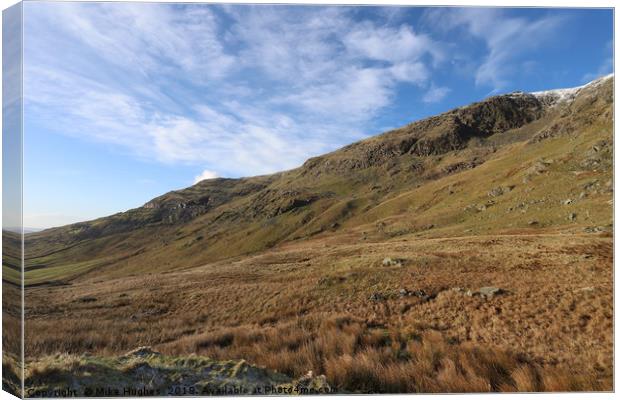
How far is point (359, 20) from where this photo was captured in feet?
32.5

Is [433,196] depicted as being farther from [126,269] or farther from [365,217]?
[126,269]

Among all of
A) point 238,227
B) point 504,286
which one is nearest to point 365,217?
point 238,227

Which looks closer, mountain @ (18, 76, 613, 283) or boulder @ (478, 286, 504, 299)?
boulder @ (478, 286, 504, 299)

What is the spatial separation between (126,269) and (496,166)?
364 ft

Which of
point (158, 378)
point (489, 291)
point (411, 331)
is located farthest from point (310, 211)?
point (158, 378)

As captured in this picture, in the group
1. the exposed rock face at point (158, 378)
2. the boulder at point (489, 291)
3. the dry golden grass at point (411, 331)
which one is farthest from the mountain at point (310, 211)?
the exposed rock face at point (158, 378)

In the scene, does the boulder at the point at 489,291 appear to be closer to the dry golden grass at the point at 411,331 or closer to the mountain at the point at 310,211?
the dry golden grass at the point at 411,331

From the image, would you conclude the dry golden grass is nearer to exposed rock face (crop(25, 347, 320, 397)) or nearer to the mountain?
exposed rock face (crop(25, 347, 320, 397))

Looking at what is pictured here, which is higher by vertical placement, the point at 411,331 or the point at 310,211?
the point at 310,211

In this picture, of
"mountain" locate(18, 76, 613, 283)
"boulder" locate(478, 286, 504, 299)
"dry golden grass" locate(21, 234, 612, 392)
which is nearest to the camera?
"dry golden grass" locate(21, 234, 612, 392)

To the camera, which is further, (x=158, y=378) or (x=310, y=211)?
(x=310, y=211)

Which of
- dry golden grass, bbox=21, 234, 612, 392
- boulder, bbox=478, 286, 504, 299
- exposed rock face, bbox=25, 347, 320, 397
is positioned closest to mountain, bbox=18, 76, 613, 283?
dry golden grass, bbox=21, 234, 612, 392

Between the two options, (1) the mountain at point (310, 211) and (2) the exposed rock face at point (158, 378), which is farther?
(1) the mountain at point (310, 211)

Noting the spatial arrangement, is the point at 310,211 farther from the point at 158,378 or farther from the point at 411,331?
the point at 158,378
